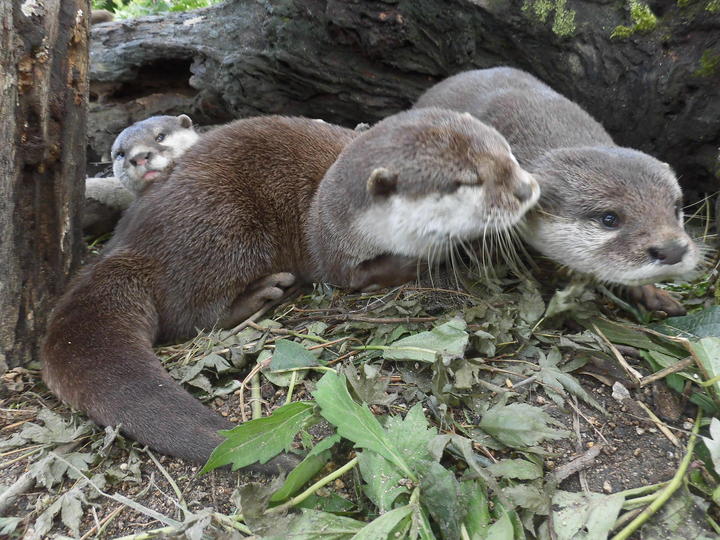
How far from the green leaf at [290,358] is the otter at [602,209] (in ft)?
2.98

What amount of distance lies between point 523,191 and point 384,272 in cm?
63

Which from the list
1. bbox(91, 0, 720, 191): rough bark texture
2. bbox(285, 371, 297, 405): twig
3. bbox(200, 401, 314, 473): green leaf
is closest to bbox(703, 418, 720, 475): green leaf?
bbox(200, 401, 314, 473): green leaf

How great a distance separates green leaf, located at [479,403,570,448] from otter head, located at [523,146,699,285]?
0.62 metres

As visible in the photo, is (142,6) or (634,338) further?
(142,6)

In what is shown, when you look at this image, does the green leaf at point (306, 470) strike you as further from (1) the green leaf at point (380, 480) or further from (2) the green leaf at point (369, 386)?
(2) the green leaf at point (369, 386)

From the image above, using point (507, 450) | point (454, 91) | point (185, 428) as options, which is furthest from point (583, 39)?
point (185, 428)

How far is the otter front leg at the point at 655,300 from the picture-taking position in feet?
6.00

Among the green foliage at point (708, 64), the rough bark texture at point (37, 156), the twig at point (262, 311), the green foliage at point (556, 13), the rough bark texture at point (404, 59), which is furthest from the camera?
the green foliage at point (556, 13)

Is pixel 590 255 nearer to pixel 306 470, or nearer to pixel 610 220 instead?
pixel 610 220

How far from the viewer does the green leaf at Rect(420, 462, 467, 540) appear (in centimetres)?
111

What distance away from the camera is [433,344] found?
1652 millimetres

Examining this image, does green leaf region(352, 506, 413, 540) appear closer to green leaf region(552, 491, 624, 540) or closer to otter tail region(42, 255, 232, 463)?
green leaf region(552, 491, 624, 540)

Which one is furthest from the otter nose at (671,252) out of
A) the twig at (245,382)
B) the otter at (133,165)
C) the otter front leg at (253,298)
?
the otter at (133,165)

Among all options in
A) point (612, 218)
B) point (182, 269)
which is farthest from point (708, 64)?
point (182, 269)
